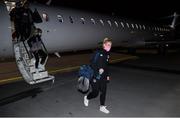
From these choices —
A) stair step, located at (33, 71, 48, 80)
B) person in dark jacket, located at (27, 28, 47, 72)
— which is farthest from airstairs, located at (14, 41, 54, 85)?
person in dark jacket, located at (27, 28, 47, 72)

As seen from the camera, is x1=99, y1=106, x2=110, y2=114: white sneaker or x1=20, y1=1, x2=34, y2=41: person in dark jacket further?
x1=20, y1=1, x2=34, y2=41: person in dark jacket

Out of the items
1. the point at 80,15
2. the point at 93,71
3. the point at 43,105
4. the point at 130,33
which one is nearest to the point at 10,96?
the point at 43,105

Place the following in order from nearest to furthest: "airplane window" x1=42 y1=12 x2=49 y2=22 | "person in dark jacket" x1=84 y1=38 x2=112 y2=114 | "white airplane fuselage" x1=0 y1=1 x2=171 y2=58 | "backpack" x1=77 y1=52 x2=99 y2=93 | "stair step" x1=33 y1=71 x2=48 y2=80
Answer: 1. "person in dark jacket" x1=84 y1=38 x2=112 y2=114
2. "backpack" x1=77 y1=52 x2=99 y2=93
3. "stair step" x1=33 y1=71 x2=48 y2=80
4. "white airplane fuselage" x1=0 y1=1 x2=171 y2=58
5. "airplane window" x1=42 y1=12 x2=49 y2=22

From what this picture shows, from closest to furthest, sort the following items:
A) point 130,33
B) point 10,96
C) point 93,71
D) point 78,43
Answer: point 93,71 < point 10,96 < point 78,43 < point 130,33

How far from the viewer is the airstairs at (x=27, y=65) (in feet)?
33.5

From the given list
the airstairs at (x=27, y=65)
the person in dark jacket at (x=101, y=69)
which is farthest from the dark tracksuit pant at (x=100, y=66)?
the airstairs at (x=27, y=65)

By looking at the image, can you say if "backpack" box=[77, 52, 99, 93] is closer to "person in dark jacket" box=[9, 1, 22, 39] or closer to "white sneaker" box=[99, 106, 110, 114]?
"white sneaker" box=[99, 106, 110, 114]

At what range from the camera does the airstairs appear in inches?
402

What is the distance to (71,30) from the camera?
14570mm

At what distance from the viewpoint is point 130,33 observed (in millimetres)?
22703

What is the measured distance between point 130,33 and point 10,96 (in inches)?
616

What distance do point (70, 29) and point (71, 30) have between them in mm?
109

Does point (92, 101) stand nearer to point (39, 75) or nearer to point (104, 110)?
point (104, 110)

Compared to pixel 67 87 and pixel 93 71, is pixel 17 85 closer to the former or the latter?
pixel 67 87
